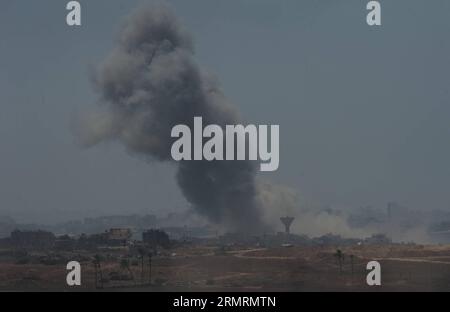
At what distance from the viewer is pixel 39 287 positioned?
51.2 m

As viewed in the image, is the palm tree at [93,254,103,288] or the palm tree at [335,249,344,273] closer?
the palm tree at [93,254,103,288]

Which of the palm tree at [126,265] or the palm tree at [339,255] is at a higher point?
the palm tree at [339,255]

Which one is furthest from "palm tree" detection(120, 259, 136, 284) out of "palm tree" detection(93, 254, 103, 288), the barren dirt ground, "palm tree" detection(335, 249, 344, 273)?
"palm tree" detection(335, 249, 344, 273)

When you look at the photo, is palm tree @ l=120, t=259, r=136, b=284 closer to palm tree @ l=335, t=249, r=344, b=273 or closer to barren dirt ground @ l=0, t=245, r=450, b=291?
barren dirt ground @ l=0, t=245, r=450, b=291

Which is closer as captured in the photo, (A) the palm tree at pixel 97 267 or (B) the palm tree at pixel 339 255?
(A) the palm tree at pixel 97 267

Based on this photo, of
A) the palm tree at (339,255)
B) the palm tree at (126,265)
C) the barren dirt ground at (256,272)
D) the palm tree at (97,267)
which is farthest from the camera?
the palm tree at (339,255)

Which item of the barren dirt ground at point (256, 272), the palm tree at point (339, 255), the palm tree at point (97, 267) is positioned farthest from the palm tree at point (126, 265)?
the palm tree at point (339, 255)

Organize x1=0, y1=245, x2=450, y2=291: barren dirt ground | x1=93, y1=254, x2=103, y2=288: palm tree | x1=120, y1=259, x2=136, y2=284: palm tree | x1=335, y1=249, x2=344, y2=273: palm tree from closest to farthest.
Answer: x1=0, y1=245, x2=450, y2=291: barren dirt ground, x1=93, y1=254, x2=103, y2=288: palm tree, x1=120, y1=259, x2=136, y2=284: palm tree, x1=335, y1=249, x2=344, y2=273: palm tree

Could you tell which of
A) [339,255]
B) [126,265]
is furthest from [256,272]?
[126,265]

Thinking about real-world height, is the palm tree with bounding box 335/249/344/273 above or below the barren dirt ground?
above

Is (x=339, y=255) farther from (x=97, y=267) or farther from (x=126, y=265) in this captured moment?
(x=97, y=267)

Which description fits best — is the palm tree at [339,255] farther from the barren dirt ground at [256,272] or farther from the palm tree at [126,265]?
the palm tree at [126,265]
